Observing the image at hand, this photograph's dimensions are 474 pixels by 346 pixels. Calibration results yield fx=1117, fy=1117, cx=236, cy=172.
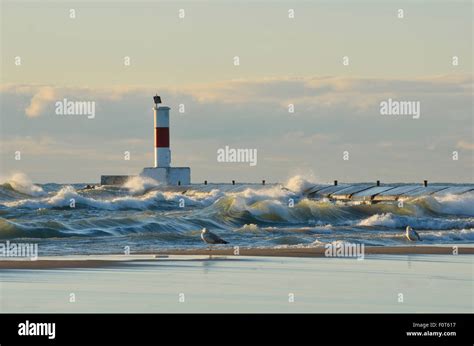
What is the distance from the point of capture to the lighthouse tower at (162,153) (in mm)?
55281

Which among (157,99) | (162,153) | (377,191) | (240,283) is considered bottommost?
(240,283)

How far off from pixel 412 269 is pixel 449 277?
52.9 inches

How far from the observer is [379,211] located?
39250 mm

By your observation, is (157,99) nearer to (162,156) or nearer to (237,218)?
(162,156)

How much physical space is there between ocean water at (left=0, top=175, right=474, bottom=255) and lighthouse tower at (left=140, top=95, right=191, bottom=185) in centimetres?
256

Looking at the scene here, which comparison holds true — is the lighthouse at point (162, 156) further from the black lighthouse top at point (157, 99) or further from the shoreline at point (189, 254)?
the shoreline at point (189, 254)

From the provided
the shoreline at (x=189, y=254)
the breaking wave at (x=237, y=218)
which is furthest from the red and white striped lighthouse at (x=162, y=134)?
the shoreline at (x=189, y=254)

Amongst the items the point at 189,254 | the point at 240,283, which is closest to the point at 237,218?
the point at 189,254

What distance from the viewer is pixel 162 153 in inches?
2188

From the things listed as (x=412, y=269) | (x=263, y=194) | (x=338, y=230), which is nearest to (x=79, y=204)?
(x=263, y=194)

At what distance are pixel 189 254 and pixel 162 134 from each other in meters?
→ 35.8

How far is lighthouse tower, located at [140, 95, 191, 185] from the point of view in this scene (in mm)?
55281

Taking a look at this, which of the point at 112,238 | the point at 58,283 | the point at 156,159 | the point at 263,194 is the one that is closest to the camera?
the point at 58,283
